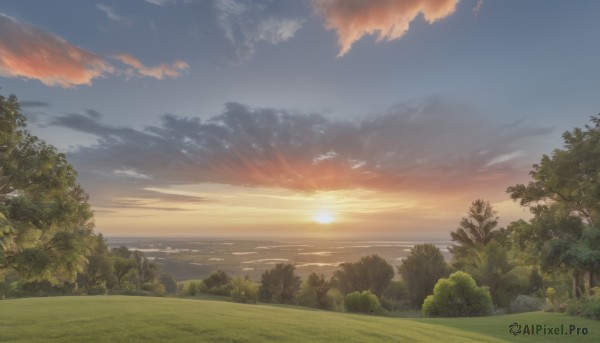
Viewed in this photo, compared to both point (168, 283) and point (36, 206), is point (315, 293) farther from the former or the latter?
point (168, 283)

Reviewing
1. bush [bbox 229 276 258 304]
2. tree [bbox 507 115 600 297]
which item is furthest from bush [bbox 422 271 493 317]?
bush [bbox 229 276 258 304]

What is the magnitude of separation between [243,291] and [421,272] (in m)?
22.6

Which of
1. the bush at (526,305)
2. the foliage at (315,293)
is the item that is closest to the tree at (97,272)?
the foliage at (315,293)

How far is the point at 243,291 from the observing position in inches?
1645

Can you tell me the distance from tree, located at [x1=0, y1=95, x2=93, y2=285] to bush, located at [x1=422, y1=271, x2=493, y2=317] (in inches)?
1025

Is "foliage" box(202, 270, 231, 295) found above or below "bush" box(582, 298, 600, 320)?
below

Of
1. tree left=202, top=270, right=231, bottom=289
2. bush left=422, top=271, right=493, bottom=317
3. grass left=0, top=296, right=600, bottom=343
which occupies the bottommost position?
tree left=202, top=270, right=231, bottom=289

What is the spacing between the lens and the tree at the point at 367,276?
48.8m

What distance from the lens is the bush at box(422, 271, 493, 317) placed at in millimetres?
30086

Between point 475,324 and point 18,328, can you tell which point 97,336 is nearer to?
point 18,328

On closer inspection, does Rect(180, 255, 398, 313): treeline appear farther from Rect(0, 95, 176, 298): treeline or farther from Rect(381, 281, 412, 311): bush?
Rect(0, 95, 176, 298): treeline

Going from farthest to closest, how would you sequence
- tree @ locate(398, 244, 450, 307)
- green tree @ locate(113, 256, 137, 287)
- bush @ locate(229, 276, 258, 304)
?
green tree @ locate(113, 256, 137, 287)
tree @ locate(398, 244, 450, 307)
bush @ locate(229, 276, 258, 304)

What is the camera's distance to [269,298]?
43.4m

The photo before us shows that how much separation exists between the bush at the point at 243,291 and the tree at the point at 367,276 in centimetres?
1346
